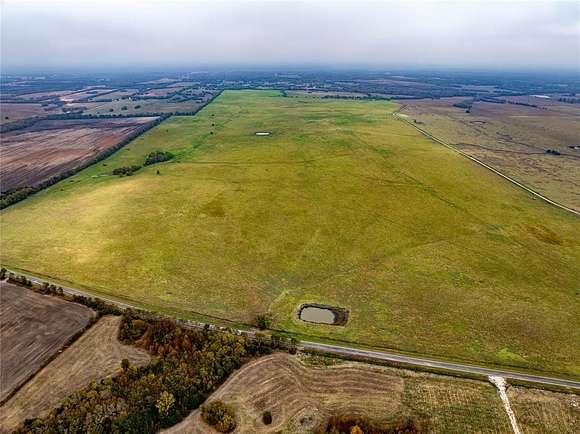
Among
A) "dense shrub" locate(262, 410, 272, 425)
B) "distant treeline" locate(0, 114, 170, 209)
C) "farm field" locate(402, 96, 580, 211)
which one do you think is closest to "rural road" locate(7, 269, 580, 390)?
"dense shrub" locate(262, 410, 272, 425)

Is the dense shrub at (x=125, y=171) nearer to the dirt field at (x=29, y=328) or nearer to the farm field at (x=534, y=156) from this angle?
the dirt field at (x=29, y=328)

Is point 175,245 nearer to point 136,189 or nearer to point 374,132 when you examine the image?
point 136,189

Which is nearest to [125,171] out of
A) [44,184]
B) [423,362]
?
[44,184]

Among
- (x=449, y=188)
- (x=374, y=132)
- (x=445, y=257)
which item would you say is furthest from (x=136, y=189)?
(x=374, y=132)

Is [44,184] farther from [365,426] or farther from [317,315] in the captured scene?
[365,426]

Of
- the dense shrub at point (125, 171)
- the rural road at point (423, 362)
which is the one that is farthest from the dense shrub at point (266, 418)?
the dense shrub at point (125, 171)
